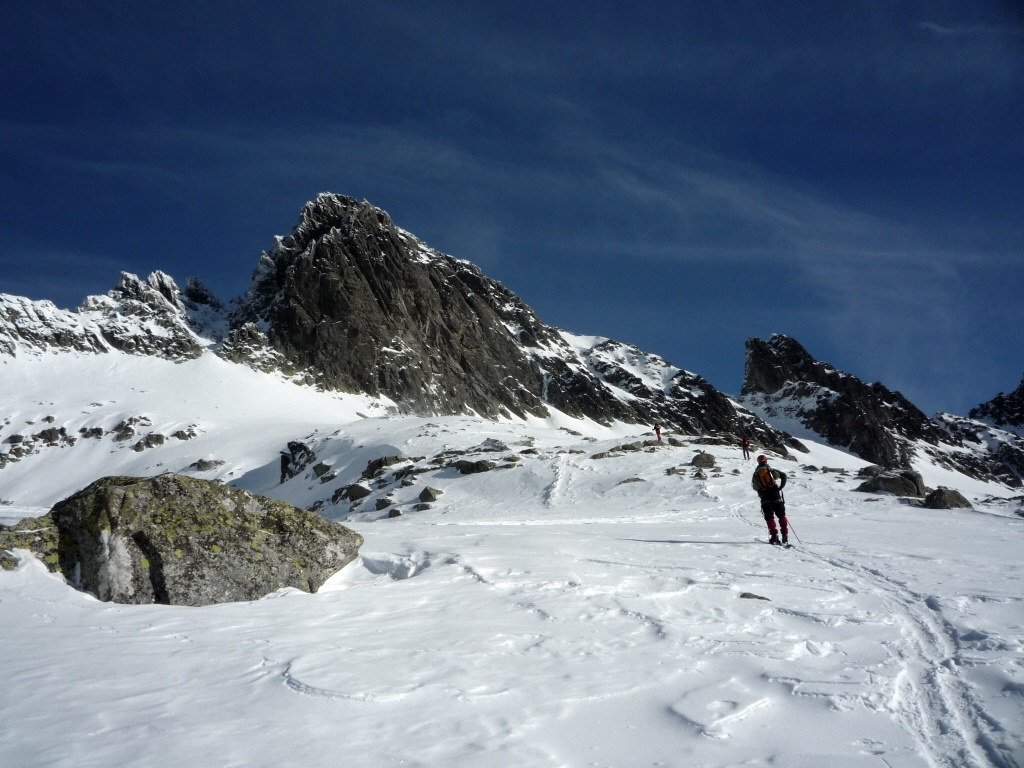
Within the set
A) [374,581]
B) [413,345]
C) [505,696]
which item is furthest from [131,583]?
[413,345]

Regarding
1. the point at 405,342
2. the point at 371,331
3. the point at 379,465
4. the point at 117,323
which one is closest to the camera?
the point at 379,465

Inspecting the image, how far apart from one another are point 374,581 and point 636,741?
20.1 feet

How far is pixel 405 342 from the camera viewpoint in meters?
104

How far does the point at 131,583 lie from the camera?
7293mm

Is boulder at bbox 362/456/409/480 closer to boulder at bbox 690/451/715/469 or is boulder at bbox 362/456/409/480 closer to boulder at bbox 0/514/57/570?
boulder at bbox 690/451/715/469

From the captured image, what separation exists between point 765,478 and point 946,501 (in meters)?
10.0

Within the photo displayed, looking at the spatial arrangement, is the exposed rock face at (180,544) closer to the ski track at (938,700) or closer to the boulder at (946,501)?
the ski track at (938,700)

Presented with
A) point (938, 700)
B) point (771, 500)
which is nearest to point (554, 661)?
point (938, 700)

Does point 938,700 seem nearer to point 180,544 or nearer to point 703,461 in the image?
point 180,544

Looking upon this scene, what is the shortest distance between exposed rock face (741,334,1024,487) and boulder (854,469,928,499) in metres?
134

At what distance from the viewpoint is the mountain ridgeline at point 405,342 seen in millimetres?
89562

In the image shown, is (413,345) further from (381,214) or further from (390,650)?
(390,650)

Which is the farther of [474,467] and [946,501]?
[474,467]

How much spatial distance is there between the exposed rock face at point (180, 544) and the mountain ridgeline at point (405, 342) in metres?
83.4
